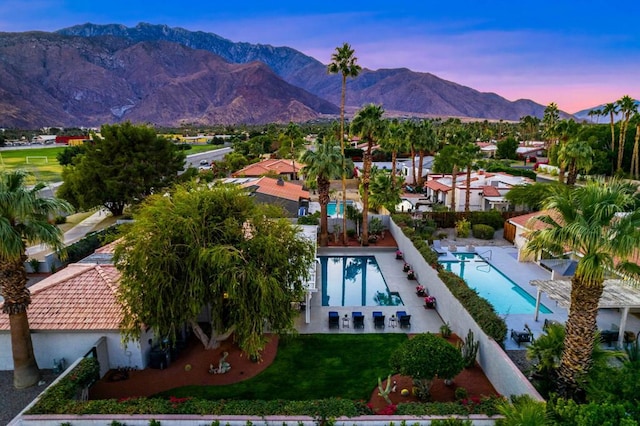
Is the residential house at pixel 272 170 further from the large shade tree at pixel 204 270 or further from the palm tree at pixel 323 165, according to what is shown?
the large shade tree at pixel 204 270

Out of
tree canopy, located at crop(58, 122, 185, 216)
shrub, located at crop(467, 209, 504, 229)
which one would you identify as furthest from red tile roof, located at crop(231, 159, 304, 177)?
shrub, located at crop(467, 209, 504, 229)

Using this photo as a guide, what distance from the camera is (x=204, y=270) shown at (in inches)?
545

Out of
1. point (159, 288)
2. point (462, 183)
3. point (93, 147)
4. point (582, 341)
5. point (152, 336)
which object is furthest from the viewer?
point (462, 183)

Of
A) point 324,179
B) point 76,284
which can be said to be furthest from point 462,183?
point 76,284

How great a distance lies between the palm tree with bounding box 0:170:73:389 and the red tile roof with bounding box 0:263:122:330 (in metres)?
1.12

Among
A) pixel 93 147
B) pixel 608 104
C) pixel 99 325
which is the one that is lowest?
pixel 99 325

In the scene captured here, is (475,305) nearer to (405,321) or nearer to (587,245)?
(405,321)

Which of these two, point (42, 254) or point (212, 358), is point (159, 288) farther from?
point (42, 254)

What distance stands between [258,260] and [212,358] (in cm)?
506

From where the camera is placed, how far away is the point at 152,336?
53.6 ft

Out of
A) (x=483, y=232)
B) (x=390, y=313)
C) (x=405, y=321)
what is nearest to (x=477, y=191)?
(x=483, y=232)

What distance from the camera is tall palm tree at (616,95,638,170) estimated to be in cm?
5834

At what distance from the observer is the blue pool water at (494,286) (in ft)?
70.2

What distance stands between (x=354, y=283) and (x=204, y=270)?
1362cm
